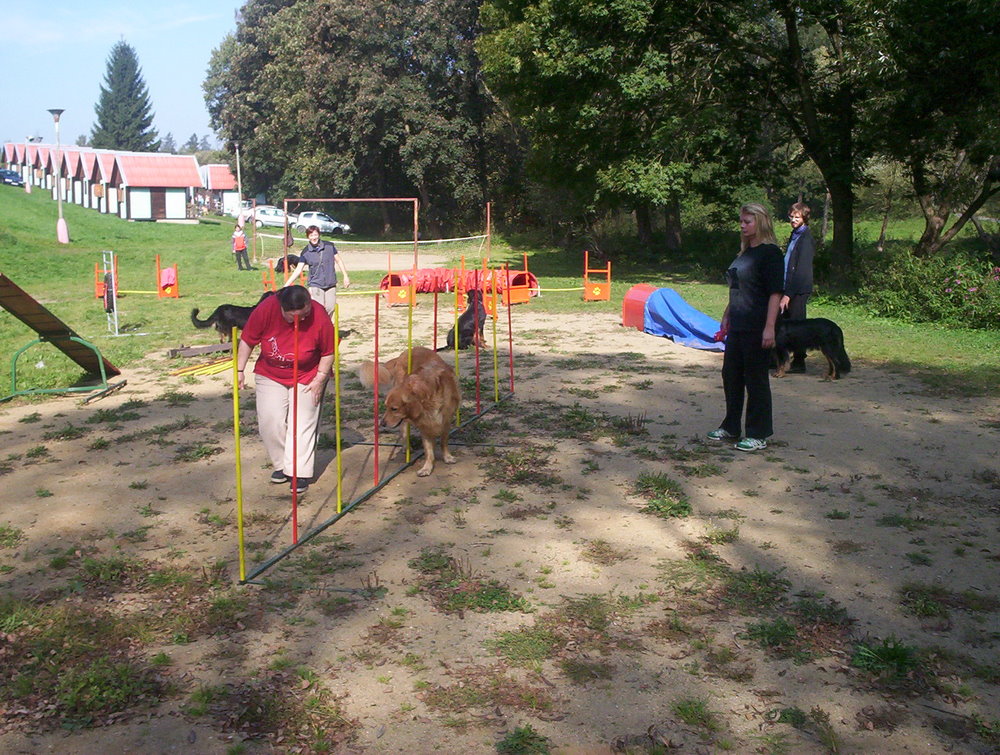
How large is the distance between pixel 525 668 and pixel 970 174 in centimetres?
1799

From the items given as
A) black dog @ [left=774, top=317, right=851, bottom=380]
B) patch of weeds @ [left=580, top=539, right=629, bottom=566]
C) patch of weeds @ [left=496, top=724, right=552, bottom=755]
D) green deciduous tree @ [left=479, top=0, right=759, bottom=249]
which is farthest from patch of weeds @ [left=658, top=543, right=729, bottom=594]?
green deciduous tree @ [left=479, top=0, right=759, bottom=249]

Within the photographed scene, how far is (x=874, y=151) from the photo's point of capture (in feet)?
63.8

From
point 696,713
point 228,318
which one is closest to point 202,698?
point 696,713

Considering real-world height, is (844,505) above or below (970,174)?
below

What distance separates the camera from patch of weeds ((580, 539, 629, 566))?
521 centimetres

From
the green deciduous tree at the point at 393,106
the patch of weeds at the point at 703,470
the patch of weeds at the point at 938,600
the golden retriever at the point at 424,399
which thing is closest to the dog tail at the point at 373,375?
the golden retriever at the point at 424,399

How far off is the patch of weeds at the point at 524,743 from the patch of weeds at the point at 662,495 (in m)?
2.68

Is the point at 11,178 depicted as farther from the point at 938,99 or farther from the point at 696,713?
the point at 696,713

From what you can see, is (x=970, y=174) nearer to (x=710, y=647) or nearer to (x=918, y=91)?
(x=918, y=91)

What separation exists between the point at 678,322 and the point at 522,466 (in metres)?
7.02

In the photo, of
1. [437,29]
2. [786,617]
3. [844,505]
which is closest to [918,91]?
[844,505]

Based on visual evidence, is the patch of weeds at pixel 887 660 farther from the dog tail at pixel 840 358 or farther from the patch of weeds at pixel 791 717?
the dog tail at pixel 840 358

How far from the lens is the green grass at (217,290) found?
38.9ft

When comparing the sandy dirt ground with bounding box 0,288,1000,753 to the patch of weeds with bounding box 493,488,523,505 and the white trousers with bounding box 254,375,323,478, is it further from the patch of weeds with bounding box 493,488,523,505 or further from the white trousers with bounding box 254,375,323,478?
the white trousers with bounding box 254,375,323,478
